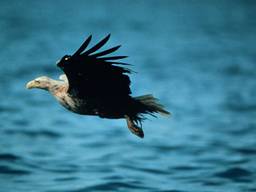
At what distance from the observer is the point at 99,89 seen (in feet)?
30.7

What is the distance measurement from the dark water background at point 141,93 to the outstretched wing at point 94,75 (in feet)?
6.02

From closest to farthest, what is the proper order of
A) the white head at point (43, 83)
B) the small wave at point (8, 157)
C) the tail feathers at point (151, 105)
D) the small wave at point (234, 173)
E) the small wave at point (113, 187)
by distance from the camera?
the tail feathers at point (151, 105) → the white head at point (43, 83) → the small wave at point (113, 187) → the small wave at point (234, 173) → the small wave at point (8, 157)

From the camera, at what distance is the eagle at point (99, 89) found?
29.3 ft

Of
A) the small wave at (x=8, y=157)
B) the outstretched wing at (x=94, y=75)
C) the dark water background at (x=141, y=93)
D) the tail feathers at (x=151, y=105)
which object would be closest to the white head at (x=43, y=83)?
the outstretched wing at (x=94, y=75)

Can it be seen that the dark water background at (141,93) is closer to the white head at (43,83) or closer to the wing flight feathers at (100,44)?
the white head at (43,83)

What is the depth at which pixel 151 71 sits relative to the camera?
1028 inches

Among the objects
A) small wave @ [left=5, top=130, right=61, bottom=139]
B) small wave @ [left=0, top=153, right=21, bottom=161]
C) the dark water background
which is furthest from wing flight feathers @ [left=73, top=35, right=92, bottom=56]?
small wave @ [left=5, top=130, right=61, bottom=139]

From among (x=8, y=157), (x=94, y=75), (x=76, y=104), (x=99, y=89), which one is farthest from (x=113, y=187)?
(x=94, y=75)

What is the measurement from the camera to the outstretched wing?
29.2 feet

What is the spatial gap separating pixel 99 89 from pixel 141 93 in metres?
12.9

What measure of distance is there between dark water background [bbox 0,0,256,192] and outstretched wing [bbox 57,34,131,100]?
1.84 m

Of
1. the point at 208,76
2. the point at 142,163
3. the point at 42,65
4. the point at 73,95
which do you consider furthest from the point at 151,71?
the point at 73,95

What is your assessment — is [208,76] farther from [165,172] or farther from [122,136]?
[165,172]

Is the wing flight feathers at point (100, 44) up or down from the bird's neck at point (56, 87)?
down
